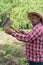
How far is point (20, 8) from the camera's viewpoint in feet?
22.7

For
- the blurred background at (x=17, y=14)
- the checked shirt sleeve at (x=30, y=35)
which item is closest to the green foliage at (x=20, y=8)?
the blurred background at (x=17, y=14)

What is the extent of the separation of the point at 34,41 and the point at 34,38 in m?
0.10

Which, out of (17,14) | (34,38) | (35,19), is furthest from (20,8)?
(34,38)

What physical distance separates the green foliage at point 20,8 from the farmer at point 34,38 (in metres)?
2.58

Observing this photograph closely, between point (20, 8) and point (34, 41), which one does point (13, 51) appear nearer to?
point (20, 8)

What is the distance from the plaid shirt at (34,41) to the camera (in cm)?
409

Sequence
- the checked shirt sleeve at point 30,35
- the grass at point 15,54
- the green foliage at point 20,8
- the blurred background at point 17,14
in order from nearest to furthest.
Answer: the checked shirt sleeve at point 30,35
the grass at point 15,54
the blurred background at point 17,14
the green foliage at point 20,8

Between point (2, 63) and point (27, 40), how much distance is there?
1.99m

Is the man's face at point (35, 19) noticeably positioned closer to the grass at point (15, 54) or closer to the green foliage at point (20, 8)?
the grass at point (15, 54)

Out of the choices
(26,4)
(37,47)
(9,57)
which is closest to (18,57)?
(9,57)

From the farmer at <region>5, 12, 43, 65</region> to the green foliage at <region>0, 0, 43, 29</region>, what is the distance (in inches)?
101

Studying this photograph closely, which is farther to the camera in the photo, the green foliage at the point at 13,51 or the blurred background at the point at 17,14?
the green foliage at the point at 13,51

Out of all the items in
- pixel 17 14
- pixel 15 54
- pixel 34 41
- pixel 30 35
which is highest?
pixel 17 14

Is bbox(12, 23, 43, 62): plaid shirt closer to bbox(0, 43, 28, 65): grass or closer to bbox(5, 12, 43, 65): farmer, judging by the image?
bbox(5, 12, 43, 65): farmer
